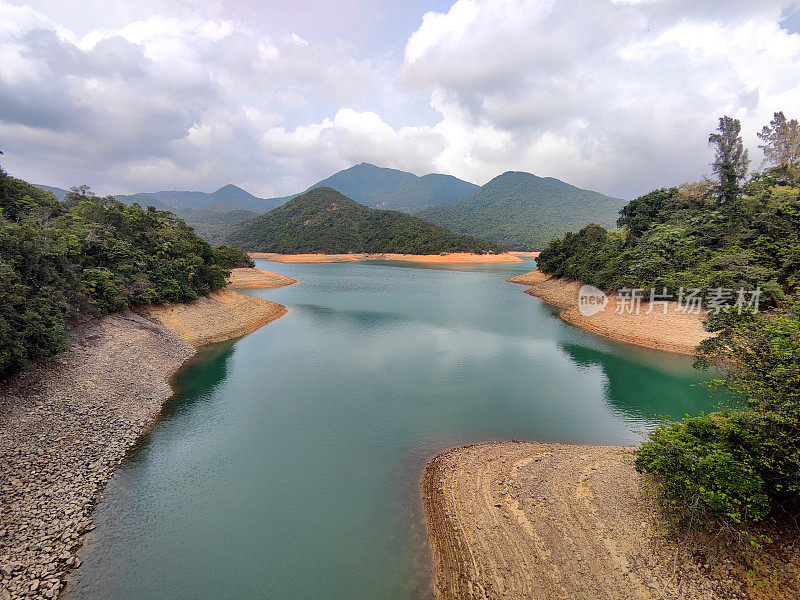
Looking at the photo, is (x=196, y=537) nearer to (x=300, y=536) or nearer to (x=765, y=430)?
(x=300, y=536)

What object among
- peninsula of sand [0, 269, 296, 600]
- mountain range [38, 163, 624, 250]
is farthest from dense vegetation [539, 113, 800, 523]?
mountain range [38, 163, 624, 250]

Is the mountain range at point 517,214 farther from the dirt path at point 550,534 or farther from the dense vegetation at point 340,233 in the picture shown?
the dirt path at point 550,534

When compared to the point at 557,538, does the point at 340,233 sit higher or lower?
higher

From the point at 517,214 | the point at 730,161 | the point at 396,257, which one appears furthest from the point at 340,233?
the point at 517,214

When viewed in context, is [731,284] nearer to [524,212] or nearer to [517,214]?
[517,214]

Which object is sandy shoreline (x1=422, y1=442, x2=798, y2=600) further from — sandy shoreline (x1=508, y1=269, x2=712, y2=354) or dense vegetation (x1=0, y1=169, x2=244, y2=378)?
sandy shoreline (x1=508, y1=269, x2=712, y2=354)

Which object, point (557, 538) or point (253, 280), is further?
point (253, 280)

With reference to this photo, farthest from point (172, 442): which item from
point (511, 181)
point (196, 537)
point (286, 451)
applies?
point (511, 181)
